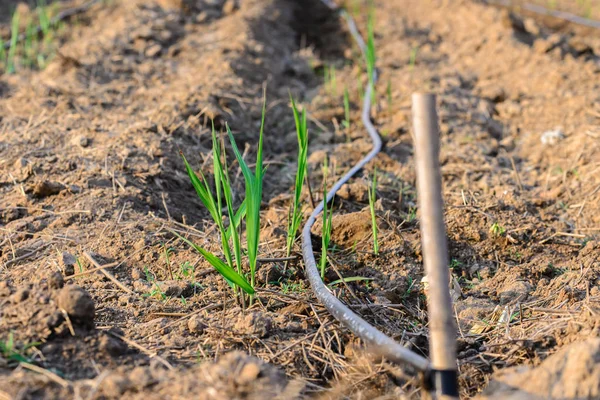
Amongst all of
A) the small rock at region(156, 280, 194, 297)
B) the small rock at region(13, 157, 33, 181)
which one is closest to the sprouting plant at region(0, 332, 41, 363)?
the small rock at region(156, 280, 194, 297)

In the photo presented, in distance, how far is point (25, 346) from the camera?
60.2 inches

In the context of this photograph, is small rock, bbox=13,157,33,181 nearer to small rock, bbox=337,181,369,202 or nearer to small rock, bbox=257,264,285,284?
small rock, bbox=257,264,285,284

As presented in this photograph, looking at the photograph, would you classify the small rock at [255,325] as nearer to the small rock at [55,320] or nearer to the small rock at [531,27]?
the small rock at [55,320]

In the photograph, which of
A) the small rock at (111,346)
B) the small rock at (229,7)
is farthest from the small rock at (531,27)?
the small rock at (111,346)

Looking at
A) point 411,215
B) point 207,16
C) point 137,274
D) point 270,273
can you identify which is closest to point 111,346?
point 137,274

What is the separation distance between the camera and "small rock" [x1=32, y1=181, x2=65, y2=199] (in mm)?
2516

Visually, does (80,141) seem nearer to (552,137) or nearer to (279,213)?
(279,213)

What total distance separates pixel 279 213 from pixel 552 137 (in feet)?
Result: 5.23

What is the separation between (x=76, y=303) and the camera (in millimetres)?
1584

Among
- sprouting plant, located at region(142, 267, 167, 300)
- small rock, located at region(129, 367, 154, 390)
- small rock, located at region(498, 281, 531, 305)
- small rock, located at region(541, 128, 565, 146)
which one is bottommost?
small rock, located at region(541, 128, 565, 146)

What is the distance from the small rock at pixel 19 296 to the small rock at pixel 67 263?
1.42 feet

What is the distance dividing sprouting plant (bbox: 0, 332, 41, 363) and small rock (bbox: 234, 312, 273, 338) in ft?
1.74

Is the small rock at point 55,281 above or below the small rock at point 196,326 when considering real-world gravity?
above

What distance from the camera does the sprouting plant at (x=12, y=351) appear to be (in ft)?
4.92
